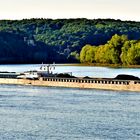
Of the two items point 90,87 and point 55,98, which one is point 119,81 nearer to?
point 90,87

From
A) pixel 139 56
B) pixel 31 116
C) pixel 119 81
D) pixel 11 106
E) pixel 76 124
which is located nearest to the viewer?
pixel 76 124

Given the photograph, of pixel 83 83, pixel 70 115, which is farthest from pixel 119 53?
pixel 70 115

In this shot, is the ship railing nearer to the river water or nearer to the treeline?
the river water

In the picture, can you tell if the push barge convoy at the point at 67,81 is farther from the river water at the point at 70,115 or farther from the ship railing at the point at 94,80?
the river water at the point at 70,115

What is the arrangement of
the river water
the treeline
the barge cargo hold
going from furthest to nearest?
the treeline → the barge cargo hold → the river water

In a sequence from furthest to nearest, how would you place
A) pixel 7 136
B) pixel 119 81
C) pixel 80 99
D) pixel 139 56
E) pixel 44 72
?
pixel 139 56 → pixel 44 72 → pixel 119 81 → pixel 80 99 → pixel 7 136

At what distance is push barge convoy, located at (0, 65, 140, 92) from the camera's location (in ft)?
304

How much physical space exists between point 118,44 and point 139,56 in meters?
12.2

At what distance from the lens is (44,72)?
11400cm

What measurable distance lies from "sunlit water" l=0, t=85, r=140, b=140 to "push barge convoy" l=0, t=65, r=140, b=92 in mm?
4281

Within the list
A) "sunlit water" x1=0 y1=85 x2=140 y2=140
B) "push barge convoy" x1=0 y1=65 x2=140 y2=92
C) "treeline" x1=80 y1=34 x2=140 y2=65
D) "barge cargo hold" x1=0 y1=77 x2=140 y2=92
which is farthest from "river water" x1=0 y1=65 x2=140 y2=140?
"treeline" x1=80 y1=34 x2=140 y2=65

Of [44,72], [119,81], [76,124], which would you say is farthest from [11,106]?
[44,72]

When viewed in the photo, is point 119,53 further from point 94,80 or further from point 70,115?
point 70,115

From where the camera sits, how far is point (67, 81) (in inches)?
4070
